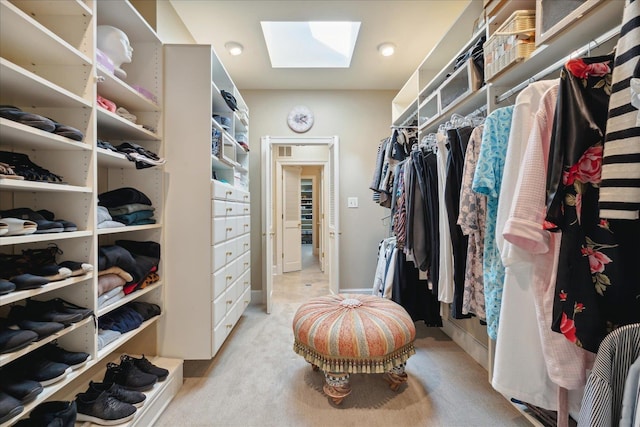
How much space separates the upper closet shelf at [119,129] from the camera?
136cm

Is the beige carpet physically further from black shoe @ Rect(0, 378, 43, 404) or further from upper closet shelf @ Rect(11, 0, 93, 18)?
upper closet shelf @ Rect(11, 0, 93, 18)

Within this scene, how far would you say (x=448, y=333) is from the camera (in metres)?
2.42

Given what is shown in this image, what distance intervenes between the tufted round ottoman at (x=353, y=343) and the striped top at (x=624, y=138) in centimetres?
113

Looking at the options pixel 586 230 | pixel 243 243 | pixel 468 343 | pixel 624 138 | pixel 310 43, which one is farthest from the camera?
pixel 310 43

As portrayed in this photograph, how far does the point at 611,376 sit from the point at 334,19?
2518 millimetres

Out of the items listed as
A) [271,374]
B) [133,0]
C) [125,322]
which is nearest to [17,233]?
[125,322]

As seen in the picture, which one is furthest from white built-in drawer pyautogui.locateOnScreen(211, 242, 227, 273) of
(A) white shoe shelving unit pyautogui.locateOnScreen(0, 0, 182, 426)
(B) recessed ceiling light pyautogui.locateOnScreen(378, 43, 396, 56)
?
(B) recessed ceiling light pyautogui.locateOnScreen(378, 43, 396, 56)

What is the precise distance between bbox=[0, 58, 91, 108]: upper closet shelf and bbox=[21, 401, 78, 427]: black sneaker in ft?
4.00

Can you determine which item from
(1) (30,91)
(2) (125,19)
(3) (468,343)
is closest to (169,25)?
(2) (125,19)

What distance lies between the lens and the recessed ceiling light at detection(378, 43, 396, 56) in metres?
2.53

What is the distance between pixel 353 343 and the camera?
1.49 meters

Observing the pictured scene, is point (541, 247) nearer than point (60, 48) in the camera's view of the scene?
Yes

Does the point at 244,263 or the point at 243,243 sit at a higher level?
the point at 243,243

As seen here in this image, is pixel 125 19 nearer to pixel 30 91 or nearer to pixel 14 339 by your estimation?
pixel 30 91
